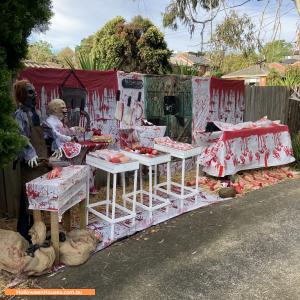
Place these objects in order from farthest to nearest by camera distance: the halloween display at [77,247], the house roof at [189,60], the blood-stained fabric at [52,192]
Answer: the house roof at [189,60] → the halloween display at [77,247] → the blood-stained fabric at [52,192]

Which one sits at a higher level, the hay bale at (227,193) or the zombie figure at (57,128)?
the zombie figure at (57,128)

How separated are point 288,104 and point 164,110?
4.52m

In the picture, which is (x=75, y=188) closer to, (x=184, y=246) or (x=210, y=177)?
(x=184, y=246)

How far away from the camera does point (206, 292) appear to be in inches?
134

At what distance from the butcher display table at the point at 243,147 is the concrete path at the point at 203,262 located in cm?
182

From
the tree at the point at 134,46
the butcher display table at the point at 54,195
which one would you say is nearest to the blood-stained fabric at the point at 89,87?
the butcher display table at the point at 54,195

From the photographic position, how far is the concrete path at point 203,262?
3430 mm

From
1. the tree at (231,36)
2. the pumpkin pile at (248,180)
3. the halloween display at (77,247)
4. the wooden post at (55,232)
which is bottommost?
the pumpkin pile at (248,180)

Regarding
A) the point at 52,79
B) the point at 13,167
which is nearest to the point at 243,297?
the point at 13,167

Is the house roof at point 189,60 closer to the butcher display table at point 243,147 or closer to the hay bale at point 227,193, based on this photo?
the butcher display table at point 243,147

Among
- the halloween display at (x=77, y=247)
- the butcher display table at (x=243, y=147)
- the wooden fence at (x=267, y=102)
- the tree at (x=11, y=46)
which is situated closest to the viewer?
the tree at (x=11, y=46)

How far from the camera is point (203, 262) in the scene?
3.96 metres

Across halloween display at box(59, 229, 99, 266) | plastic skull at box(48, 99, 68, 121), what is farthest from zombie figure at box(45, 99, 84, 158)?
halloween display at box(59, 229, 99, 266)

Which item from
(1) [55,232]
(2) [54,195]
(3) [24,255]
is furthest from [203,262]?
(3) [24,255]
